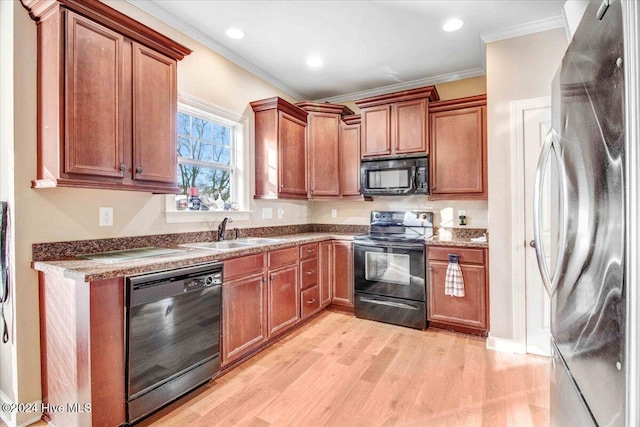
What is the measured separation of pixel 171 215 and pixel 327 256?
1788mm

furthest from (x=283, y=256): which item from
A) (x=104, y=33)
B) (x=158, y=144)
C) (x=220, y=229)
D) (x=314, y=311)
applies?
(x=104, y=33)

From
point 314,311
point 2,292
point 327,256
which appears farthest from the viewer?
point 327,256

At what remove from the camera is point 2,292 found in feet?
5.93

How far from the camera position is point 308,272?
3.39 meters

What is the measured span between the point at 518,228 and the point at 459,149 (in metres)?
1.04

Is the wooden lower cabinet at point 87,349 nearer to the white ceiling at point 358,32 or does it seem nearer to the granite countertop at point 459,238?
the white ceiling at point 358,32

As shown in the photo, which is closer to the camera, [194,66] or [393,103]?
[194,66]

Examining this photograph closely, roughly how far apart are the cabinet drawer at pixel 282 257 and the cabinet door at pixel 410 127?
1.62 metres

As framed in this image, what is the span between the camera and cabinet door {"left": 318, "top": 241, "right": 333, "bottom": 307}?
3629 mm

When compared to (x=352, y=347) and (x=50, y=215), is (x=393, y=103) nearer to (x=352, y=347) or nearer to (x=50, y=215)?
(x=352, y=347)

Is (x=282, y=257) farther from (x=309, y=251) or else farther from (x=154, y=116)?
(x=154, y=116)

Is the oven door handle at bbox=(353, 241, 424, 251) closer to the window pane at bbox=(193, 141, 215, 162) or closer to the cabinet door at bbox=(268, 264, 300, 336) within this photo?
the cabinet door at bbox=(268, 264, 300, 336)

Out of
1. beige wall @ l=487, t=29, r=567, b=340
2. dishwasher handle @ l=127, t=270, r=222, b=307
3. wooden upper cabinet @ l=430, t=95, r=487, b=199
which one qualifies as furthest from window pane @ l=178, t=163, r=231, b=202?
beige wall @ l=487, t=29, r=567, b=340

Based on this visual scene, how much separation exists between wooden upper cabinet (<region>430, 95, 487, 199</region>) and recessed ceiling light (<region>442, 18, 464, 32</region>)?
75 centimetres
